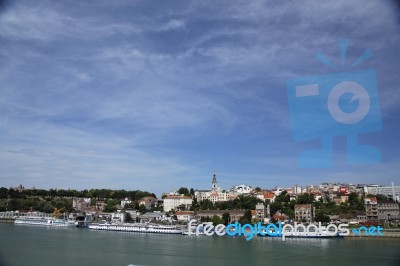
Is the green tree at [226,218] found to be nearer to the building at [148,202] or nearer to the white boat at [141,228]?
the white boat at [141,228]

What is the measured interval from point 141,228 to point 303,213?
477cm

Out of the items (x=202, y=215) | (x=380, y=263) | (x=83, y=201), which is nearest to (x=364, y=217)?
(x=202, y=215)

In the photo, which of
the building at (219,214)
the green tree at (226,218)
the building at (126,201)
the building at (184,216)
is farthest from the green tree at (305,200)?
the building at (126,201)

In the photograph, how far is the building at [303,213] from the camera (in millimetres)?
12289

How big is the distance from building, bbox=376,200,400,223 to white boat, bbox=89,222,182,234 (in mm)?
5843

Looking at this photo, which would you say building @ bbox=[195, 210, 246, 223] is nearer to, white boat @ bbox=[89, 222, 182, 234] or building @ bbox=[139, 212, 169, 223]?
building @ bbox=[139, 212, 169, 223]

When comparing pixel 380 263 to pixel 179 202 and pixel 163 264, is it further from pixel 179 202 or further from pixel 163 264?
pixel 179 202

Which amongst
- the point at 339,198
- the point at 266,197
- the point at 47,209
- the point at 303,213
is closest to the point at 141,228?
the point at 303,213

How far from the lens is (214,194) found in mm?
18625

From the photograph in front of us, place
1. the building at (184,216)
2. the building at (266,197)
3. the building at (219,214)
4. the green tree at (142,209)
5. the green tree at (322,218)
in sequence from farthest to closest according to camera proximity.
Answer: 1. the green tree at (142,209)
2. the building at (266,197)
3. the building at (184,216)
4. the building at (219,214)
5. the green tree at (322,218)

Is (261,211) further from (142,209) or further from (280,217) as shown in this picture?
(142,209)

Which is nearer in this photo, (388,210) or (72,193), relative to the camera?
(388,210)

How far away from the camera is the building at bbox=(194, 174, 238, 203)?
18375mm

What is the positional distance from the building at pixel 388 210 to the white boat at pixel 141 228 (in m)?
5.84
